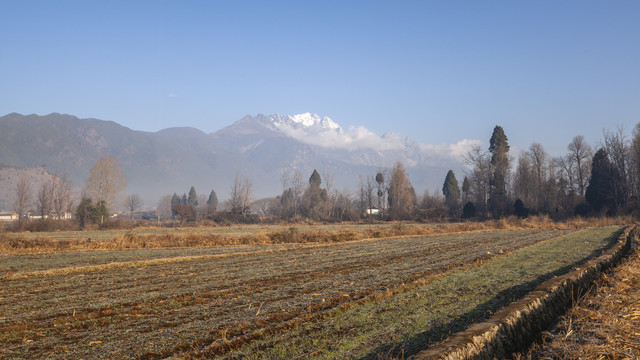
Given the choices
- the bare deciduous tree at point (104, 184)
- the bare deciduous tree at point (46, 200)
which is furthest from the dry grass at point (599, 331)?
the bare deciduous tree at point (104, 184)

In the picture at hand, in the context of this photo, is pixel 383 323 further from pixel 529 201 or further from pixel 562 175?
pixel 562 175

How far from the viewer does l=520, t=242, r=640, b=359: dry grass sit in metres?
5.57

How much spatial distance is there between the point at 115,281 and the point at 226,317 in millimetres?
7539

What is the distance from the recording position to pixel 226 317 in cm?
895

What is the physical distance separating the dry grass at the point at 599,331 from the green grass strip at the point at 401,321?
1.52m

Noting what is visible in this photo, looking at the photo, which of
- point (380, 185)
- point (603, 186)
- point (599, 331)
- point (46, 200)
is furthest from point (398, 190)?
point (599, 331)

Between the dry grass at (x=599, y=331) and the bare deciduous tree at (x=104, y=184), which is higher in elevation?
the bare deciduous tree at (x=104, y=184)

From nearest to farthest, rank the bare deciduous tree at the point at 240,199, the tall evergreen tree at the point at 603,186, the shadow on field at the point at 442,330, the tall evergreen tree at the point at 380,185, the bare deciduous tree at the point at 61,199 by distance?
the shadow on field at the point at 442,330
the tall evergreen tree at the point at 603,186
the bare deciduous tree at the point at 61,199
the bare deciduous tree at the point at 240,199
the tall evergreen tree at the point at 380,185

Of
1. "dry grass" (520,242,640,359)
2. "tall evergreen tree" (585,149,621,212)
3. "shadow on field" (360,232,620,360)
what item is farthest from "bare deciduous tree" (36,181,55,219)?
"tall evergreen tree" (585,149,621,212)

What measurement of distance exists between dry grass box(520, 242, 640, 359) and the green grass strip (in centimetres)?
152

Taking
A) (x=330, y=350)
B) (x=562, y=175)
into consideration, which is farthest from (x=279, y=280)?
(x=562, y=175)

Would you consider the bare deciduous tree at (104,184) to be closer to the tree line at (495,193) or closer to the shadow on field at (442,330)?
the tree line at (495,193)

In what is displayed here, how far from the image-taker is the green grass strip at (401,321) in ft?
21.4

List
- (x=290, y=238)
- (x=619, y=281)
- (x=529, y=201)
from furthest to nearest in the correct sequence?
(x=529, y=201), (x=290, y=238), (x=619, y=281)
